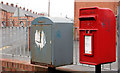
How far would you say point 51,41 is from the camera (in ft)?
18.1

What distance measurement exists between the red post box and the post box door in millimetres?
898

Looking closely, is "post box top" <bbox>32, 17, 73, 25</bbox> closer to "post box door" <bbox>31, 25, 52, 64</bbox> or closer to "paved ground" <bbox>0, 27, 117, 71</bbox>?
"post box door" <bbox>31, 25, 52, 64</bbox>

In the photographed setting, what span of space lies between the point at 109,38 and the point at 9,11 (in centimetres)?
7360

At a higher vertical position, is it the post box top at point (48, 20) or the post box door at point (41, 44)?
the post box top at point (48, 20)

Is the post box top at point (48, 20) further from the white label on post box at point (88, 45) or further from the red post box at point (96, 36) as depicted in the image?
the white label on post box at point (88, 45)

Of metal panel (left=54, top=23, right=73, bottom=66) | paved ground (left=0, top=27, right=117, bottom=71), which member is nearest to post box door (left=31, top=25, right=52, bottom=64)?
metal panel (left=54, top=23, right=73, bottom=66)

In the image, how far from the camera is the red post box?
15.5ft

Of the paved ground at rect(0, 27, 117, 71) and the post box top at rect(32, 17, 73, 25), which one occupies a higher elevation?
the post box top at rect(32, 17, 73, 25)

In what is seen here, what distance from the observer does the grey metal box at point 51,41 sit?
5.52m

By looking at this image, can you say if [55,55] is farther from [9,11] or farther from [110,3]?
[9,11]

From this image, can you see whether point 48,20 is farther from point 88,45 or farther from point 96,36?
point 96,36

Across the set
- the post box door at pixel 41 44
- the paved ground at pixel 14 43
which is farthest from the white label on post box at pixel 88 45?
the paved ground at pixel 14 43

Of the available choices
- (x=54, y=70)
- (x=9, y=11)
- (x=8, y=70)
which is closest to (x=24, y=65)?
(x=8, y=70)

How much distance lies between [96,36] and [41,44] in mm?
1540
